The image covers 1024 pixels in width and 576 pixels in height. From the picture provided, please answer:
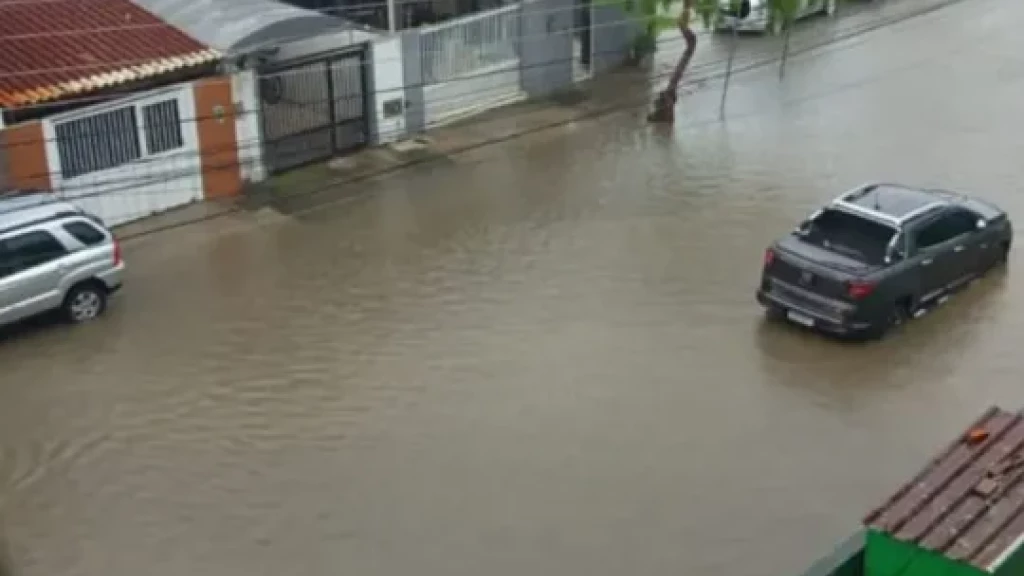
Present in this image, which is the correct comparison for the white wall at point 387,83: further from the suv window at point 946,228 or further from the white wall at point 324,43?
the suv window at point 946,228

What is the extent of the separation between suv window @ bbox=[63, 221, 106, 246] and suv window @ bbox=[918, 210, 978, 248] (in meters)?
10.1

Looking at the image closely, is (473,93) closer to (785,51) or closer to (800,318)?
(785,51)

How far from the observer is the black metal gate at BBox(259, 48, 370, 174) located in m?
23.2

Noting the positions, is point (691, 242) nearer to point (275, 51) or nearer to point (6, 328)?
point (275, 51)

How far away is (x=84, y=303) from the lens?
18359 millimetres

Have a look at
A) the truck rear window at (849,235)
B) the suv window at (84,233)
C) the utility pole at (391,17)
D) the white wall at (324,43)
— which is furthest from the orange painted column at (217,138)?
the truck rear window at (849,235)

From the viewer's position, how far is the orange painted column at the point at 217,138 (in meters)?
21.9

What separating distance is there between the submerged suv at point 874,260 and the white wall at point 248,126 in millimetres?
8518

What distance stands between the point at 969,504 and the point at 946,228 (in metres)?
8.08

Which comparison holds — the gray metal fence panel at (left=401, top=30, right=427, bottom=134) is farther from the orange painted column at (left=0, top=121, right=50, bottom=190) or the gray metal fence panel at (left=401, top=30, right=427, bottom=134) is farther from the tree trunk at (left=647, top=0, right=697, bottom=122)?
the orange painted column at (left=0, top=121, right=50, bottom=190)

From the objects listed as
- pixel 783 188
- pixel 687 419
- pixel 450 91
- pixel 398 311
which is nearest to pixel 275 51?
pixel 450 91

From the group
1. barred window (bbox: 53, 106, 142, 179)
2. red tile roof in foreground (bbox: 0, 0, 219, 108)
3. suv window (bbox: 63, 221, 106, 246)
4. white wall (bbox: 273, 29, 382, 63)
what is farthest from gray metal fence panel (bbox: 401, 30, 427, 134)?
suv window (bbox: 63, 221, 106, 246)

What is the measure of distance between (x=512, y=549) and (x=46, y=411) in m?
5.78

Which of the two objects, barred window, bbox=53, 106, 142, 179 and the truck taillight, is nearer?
the truck taillight
